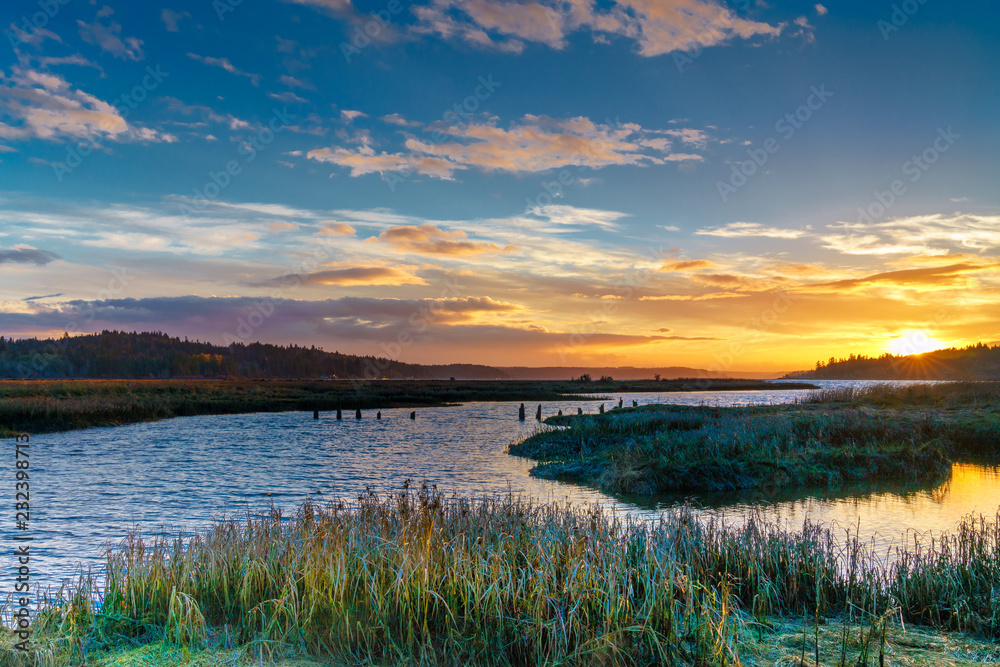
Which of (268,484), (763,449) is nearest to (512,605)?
(268,484)

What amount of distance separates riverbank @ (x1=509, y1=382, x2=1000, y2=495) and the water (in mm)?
1737

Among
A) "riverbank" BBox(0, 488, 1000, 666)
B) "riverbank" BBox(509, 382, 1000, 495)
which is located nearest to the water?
"riverbank" BBox(509, 382, 1000, 495)

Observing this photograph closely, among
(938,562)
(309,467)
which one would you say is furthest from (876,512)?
(309,467)

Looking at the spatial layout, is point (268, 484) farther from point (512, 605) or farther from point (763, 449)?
point (763, 449)

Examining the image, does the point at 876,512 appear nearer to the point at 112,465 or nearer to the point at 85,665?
the point at 85,665

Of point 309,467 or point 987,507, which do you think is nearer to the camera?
point 987,507

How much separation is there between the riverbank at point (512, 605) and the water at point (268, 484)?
524 centimetres

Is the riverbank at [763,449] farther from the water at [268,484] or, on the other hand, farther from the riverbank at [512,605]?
the riverbank at [512,605]

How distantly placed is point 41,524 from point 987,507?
1122 inches

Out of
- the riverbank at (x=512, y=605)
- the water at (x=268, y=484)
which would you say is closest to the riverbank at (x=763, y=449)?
the water at (x=268, y=484)

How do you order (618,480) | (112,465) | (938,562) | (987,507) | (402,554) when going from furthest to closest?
(112,465), (618,480), (987,507), (938,562), (402,554)

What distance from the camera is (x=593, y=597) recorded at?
7.58 meters

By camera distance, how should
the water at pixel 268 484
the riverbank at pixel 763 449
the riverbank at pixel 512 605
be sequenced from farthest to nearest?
1. the riverbank at pixel 763 449
2. the water at pixel 268 484
3. the riverbank at pixel 512 605

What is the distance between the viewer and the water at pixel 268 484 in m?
16.7
